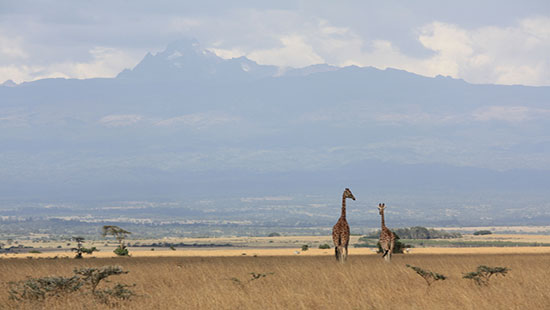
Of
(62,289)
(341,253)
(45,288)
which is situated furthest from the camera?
(341,253)

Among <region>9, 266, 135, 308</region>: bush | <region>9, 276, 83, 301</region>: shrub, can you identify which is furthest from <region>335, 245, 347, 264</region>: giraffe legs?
<region>9, 276, 83, 301</region>: shrub

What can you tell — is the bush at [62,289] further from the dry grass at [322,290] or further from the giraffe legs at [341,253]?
the giraffe legs at [341,253]

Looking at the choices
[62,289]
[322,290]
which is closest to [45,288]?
[62,289]

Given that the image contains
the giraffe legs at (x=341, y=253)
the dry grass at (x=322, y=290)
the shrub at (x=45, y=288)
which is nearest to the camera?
the dry grass at (x=322, y=290)

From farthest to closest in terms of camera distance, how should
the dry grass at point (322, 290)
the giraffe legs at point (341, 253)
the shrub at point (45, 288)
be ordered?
the giraffe legs at point (341, 253) < the shrub at point (45, 288) < the dry grass at point (322, 290)

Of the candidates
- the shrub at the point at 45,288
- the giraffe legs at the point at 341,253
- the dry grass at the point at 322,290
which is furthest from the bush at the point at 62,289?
the giraffe legs at the point at 341,253

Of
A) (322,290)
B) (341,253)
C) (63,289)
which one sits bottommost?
(322,290)

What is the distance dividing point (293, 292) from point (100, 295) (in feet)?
16.1

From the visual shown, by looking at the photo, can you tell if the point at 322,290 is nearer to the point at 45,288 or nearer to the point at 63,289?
the point at 63,289

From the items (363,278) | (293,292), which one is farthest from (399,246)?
(293,292)

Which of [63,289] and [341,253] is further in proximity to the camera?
[341,253]

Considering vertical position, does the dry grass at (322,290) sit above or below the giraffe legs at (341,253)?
below

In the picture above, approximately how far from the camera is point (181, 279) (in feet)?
98.5

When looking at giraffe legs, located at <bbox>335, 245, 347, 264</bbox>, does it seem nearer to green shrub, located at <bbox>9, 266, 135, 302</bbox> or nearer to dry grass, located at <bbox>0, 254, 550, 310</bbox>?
dry grass, located at <bbox>0, 254, 550, 310</bbox>
